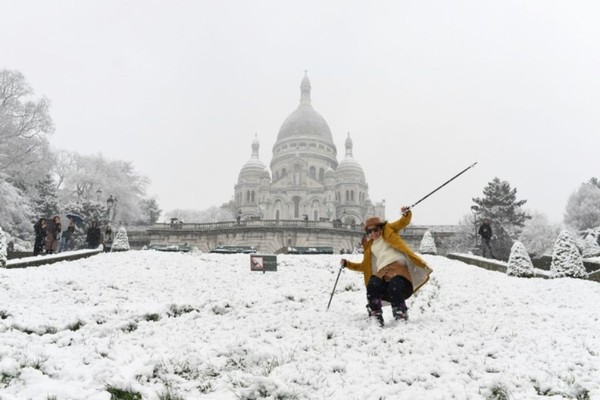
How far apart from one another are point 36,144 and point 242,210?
4359 centimetres

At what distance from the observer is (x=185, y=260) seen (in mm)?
15898

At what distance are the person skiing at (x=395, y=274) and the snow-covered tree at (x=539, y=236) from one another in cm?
4383

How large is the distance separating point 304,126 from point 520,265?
7579 centimetres

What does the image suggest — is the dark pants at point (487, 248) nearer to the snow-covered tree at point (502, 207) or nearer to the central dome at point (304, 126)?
the snow-covered tree at point (502, 207)

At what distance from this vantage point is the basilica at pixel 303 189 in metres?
69.1

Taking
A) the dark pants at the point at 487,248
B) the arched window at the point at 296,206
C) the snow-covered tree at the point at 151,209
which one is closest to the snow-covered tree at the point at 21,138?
the dark pants at the point at 487,248

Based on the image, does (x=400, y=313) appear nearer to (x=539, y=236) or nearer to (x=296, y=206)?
(x=539, y=236)

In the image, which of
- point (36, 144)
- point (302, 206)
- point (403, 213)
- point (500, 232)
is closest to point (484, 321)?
point (403, 213)

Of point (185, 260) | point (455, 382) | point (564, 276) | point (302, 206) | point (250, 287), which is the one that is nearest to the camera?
point (455, 382)

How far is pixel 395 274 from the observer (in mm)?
6539

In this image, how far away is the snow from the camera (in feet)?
14.2

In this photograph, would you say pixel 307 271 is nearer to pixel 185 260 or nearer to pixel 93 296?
pixel 185 260

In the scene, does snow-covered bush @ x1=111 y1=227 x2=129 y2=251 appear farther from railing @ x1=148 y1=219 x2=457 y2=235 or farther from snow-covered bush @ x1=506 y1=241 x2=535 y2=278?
railing @ x1=148 y1=219 x2=457 y2=235

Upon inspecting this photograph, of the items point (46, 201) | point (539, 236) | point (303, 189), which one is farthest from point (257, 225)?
point (303, 189)
